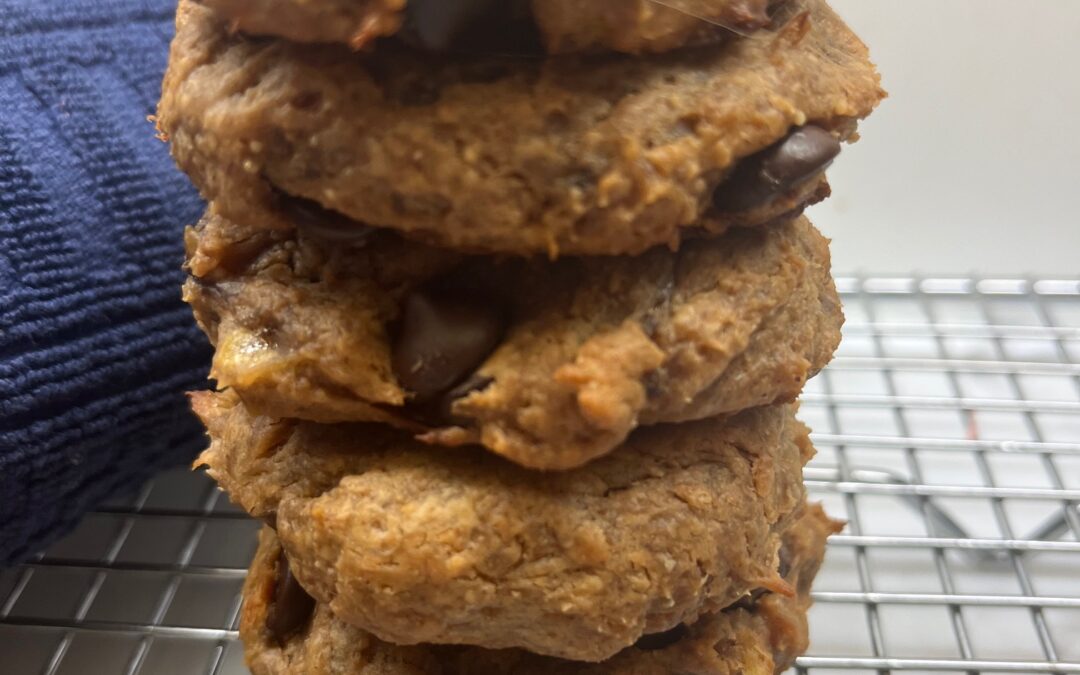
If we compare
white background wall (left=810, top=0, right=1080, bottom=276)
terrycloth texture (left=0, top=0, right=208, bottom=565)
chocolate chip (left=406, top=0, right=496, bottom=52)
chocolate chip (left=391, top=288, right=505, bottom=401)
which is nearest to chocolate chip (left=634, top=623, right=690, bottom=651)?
chocolate chip (left=391, top=288, right=505, bottom=401)

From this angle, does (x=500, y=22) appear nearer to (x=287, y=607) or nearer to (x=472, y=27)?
(x=472, y=27)

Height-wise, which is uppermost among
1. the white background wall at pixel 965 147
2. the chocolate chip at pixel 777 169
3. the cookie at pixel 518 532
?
the white background wall at pixel 965 147

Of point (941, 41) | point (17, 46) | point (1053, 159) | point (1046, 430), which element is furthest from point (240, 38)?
point (1053, 159)

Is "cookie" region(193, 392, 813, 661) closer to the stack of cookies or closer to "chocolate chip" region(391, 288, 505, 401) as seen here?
the stack of cookies

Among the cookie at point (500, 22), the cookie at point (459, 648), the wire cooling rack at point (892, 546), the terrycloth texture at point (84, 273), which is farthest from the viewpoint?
the wire cooling rack at point (892, 546)

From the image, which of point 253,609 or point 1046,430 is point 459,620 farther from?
point 1046,430

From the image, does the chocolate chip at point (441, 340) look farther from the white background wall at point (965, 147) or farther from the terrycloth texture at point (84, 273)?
the white background wall at point (965, 147)

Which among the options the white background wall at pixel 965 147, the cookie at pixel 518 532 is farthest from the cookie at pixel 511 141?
the white background wall at pixel 965 147

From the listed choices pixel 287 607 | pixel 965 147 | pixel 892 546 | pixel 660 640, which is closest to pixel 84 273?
pixel 287 607
